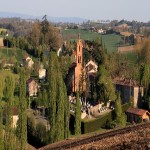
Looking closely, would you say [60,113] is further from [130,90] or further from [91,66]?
[91,66]

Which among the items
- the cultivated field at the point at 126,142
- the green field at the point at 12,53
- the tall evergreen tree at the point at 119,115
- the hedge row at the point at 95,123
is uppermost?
the cultivated field at the point at 126,142

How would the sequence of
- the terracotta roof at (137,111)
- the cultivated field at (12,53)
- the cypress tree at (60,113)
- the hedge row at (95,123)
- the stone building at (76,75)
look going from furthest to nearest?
the cultivated field at (12,53) → the stone building at (76,75) → the terracotta roof at (137,111) → the hedge row at (95,123) → the cypress tree at (60,113)

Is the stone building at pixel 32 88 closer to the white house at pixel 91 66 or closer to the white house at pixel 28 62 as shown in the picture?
the white house at pixel 91 66

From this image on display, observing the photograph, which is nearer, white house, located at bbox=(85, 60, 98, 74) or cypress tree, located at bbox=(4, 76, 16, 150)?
cypress tree, located at bbox=(4, 76, 16, 150)

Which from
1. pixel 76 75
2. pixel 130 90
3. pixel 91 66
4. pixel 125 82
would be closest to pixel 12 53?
A: pixel 91 66

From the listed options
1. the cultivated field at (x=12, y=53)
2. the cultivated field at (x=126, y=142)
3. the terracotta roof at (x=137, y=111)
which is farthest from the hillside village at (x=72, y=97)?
the cultivated field at (x=126, y=142)

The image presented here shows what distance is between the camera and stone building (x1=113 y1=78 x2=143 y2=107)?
32.3 meters

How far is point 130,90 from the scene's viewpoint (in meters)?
32.8

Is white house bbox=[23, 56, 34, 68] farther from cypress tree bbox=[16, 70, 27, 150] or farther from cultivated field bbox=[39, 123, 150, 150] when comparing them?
cultivated field bbox=[39, 123, 150, 150]

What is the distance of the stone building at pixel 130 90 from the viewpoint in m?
32.3

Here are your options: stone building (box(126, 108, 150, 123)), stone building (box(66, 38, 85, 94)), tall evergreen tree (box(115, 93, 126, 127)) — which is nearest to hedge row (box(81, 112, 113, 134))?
tall evergreen tree (box(115, 93, 126, 127))

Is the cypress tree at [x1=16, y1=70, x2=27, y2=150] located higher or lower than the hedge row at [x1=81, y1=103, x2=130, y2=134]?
higher

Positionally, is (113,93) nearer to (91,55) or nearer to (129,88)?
(129,88)

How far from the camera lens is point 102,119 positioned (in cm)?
2792
